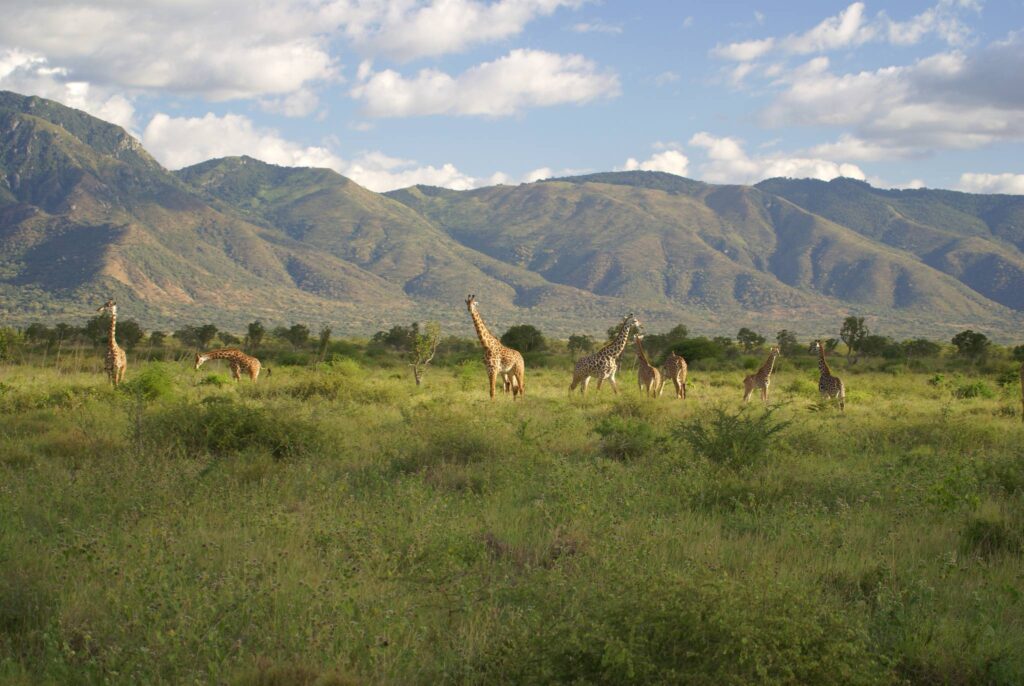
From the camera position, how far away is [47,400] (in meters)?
15.2

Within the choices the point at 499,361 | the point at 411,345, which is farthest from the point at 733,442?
the point at 411,345

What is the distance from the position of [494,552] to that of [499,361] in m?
12.8

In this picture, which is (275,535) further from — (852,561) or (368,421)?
(368,421)

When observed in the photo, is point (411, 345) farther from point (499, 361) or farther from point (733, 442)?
point (733, 442)

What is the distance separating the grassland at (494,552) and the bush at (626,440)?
0.17 ft

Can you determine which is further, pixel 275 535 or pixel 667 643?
pixel 275 535

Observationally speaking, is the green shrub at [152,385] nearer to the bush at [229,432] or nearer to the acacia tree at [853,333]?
the bush at [229,432]

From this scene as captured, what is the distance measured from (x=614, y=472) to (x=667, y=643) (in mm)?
5356

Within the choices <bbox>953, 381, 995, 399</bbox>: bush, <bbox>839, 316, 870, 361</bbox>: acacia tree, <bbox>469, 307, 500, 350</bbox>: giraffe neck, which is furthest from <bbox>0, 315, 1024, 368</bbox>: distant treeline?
<bbox>469, 307, 500, 350</bbox>: giraffe neck

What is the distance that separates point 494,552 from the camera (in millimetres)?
7395

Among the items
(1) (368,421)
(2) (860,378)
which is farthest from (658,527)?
(2) (860,378)

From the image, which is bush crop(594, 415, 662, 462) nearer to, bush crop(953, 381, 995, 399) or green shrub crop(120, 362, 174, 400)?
green shrub crop(120, 362, 174, 400)

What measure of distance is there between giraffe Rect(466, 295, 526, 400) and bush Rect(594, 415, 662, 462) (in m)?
6.54

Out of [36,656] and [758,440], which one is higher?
[758,440]
